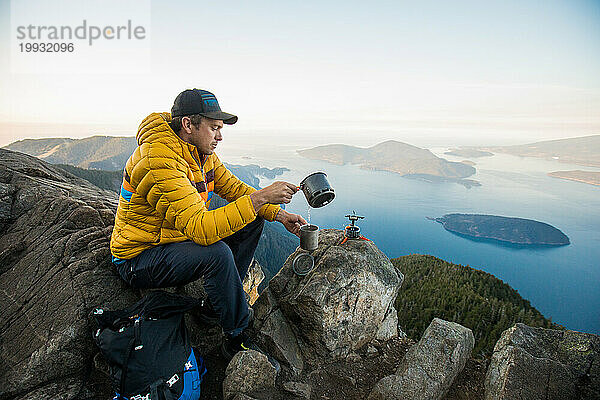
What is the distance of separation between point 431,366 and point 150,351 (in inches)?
151

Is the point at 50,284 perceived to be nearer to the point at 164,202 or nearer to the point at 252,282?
the point at 164,202

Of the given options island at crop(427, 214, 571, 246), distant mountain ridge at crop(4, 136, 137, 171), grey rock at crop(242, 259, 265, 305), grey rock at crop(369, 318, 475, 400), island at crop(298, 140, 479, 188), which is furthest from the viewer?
distant mountain ridge at crop(4, 136, 137, 171)

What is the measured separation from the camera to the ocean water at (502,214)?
4203 centimetres

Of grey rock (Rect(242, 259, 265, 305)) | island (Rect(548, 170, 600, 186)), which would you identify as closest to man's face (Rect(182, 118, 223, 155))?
grey rock (Rect(242, 259, 265, 305))

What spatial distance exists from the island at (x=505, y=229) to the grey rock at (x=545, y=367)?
6747 centimetres

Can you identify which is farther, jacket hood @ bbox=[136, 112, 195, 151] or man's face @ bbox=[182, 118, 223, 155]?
man's face @ bbox=[182, 118, 223, 155]

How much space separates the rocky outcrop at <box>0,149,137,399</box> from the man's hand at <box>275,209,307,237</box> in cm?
268

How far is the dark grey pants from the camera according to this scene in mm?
3525

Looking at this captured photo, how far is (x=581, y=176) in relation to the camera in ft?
316

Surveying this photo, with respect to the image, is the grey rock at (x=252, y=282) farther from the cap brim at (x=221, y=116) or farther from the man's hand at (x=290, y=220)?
the cap brim at (x=221, y=116)

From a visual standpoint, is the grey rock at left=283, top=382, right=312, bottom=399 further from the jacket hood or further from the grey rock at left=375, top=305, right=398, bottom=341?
the jacket hood

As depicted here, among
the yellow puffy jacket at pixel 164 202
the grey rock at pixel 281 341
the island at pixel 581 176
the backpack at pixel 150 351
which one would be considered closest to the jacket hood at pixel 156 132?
the yellow puffy jacket at pixel 164 202

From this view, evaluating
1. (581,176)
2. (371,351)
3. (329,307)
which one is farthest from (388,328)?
(581,176)

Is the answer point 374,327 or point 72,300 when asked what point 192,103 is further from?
point 374,327
